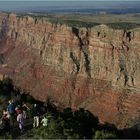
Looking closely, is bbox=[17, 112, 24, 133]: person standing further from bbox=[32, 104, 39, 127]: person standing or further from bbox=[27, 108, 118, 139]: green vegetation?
bbox=[32, 104, 39, 127]: person standing

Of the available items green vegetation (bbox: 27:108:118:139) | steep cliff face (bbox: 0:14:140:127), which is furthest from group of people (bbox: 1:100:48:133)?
steep cliff face (bbox: 0:14:140:127)

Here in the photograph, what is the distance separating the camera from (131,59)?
7994 centimetres

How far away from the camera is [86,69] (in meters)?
86.9

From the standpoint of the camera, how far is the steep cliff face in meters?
74.8

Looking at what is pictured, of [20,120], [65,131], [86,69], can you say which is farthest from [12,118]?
[86,69]

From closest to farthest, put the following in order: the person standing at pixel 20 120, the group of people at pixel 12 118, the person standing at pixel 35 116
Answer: the group of people at pixel 12 118 → the person standing at pixel 20 120 → the person standing at pixel 35 116

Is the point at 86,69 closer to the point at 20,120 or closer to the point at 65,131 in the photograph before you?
the point at 20,120

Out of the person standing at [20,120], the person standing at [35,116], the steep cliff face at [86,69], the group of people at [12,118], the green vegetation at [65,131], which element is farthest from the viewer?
the steep cliff face at [86,69]

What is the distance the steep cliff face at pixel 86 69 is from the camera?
74.8 metres

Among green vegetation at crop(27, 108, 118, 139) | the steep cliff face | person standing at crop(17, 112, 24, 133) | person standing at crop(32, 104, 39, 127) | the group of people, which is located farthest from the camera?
the steep cliff face

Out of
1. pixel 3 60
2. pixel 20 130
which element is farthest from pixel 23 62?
pixel 20 130

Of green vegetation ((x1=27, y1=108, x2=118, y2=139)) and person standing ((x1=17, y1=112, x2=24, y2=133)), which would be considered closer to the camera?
green vegetation ((x1=27, y1=108, x2=118, y2=139))

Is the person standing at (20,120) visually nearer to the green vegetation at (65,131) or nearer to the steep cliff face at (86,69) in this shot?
the green vegetation at (65,131)

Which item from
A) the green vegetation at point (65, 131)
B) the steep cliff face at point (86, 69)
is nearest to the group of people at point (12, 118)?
the green vegetation at point (65, 131)
